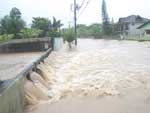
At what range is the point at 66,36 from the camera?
28.5 meters

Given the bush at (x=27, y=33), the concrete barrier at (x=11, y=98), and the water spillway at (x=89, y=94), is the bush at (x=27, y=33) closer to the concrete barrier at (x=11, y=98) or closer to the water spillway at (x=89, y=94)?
the water spillway at (x=89, y=94)

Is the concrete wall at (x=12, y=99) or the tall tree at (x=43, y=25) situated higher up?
the tall tree at (x=43, y=25)

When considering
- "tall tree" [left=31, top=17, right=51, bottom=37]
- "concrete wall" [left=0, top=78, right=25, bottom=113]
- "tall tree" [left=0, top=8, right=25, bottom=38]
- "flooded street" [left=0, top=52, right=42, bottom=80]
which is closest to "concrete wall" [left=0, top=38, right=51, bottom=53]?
"tall tree" [left=0, top=8, right=25, bottom=38]

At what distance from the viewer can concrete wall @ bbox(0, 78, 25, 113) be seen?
4.46 meters

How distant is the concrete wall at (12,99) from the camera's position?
14.6 ft

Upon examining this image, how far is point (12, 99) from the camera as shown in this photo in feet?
16.5

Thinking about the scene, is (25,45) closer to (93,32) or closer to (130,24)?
(130,24)

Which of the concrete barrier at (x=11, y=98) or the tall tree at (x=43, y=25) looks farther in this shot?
the tall tree at (x=43, y=25)

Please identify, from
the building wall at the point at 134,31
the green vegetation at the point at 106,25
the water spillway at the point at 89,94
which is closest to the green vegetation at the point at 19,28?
the building wall at the point at 134,31

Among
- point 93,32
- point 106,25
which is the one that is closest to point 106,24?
point 106,25

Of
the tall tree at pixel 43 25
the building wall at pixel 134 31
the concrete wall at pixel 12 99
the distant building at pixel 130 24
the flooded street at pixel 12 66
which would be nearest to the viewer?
the concrete wall at pixel 12 99

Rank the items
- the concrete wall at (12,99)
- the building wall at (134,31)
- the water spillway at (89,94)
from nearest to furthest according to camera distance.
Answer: the concrete wall at (12,99), the water spillway at (89,94), the building wall at (134,31)

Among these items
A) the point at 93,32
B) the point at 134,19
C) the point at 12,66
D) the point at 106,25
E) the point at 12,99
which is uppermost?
the point at 134,19

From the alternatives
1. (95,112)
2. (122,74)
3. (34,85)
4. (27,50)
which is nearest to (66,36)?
(27,50)
